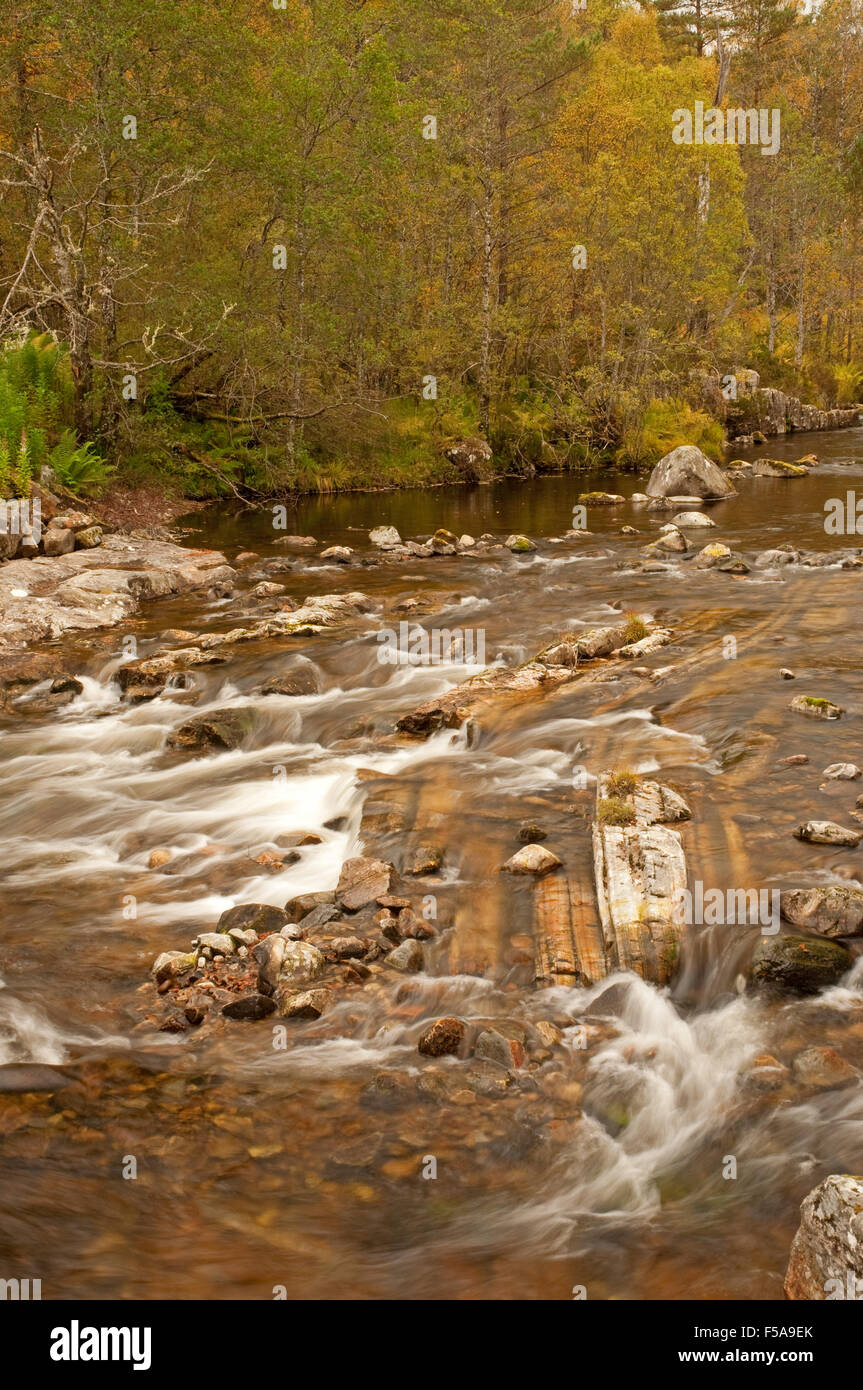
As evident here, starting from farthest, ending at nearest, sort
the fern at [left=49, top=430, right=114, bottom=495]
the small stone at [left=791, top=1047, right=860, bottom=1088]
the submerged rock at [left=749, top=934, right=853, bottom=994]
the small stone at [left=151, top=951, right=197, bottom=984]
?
the fern at [left=49, top=430, right=114, bottom=495]
the small stone at [left=151, top=951, right=197, bottom=984]
the submerged rock at [left=749, top=934, right=853, bottom=994]
the small stone at [left=791, top=1047, right=860, bottom=1088]

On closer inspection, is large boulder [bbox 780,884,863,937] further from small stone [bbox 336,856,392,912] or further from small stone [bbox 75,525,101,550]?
small stone [bbox 75,525,101,550]

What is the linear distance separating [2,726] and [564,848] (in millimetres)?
7128

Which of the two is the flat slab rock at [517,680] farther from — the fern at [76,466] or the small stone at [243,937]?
the fern at [76,466]

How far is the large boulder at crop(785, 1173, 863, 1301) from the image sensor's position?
4.01 meters

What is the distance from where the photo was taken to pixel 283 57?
24.2m

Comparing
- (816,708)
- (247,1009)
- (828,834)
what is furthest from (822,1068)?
(816,708)

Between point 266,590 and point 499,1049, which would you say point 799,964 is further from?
point 266,590

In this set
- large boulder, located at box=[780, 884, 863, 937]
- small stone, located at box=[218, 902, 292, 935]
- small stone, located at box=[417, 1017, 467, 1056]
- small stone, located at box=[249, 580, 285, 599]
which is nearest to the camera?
small stone, located at box=[417, 1017, 467, 1056]

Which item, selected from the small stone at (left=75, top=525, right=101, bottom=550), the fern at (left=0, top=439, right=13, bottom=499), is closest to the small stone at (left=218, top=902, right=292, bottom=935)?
the small stone at (left=75, top=525, right=101, bottom=550)

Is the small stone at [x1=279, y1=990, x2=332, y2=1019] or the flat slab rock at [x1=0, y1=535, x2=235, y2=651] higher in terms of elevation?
the flat slab rock at [x1=0, y1=535, x2=235, y2=651]

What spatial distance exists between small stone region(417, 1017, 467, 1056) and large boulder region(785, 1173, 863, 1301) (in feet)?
7.22

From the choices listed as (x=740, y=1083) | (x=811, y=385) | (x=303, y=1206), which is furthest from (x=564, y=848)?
(x=811, y=385)

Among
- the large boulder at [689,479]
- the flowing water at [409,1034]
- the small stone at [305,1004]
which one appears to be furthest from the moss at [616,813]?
the large boulder at [689,479]

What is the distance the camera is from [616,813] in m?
7.87
